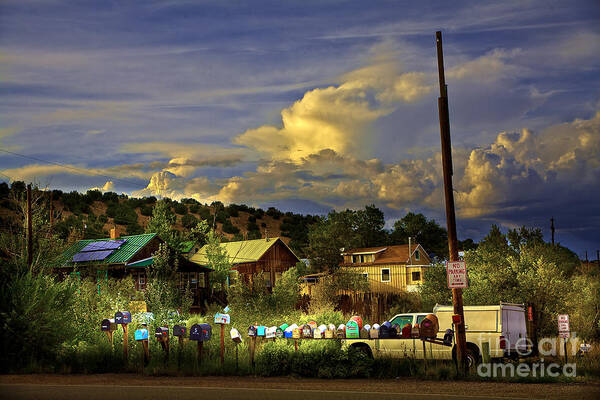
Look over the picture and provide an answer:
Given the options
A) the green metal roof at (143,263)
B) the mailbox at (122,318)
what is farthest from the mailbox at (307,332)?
the green metal roof at (143,263)

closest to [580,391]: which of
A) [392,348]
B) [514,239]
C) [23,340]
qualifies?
[392,348]

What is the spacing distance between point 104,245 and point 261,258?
1832 cm

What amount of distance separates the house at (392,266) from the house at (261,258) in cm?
662

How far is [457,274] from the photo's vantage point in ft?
58.7

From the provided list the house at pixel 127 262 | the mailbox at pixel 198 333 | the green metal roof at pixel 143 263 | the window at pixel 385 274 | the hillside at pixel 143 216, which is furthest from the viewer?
the hillside at pixel 143 216

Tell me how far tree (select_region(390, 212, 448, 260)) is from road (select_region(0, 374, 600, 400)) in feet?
279

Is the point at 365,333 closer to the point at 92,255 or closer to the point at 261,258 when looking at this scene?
the point at 92,255

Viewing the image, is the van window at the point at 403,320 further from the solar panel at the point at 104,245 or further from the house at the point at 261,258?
the house at the point at 261,258

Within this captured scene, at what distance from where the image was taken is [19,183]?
3531 inches

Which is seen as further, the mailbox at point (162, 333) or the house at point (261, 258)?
the house at point (261, 258)

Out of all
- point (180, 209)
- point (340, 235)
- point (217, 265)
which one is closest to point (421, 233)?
point (340, 235)

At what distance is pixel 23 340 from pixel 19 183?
7498 cm

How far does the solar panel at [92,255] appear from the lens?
52.1 metres

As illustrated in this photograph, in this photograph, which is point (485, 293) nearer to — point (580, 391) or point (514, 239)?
point (580, 391)
